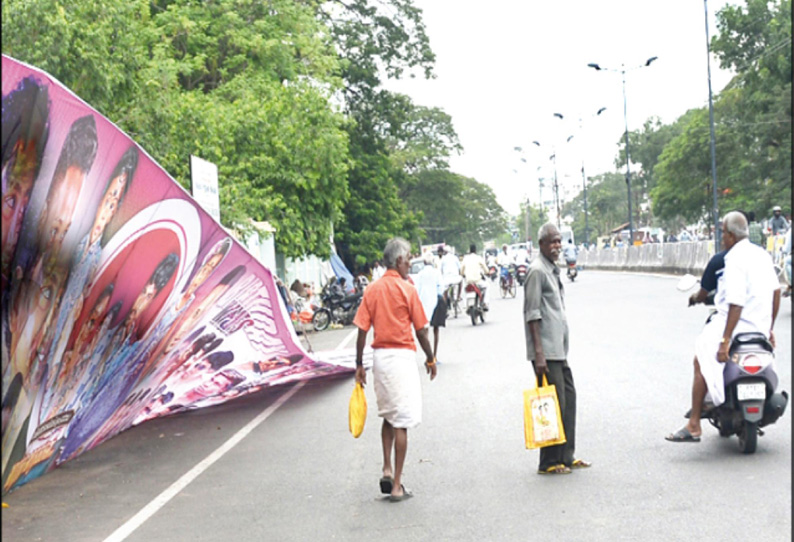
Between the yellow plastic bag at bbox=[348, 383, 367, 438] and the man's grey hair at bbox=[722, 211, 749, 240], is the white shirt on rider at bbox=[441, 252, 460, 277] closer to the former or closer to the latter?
the man's grey hair at bbox=[722, 211, 749, 240]

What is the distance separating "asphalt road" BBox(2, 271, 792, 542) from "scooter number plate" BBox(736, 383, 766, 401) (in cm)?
45

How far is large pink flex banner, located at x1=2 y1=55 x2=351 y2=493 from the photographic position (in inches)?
241

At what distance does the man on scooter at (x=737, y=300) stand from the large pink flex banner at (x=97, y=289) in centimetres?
426

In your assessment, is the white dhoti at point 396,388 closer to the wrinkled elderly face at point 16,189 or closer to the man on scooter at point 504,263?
the wrinkled elderly face at point 16,189

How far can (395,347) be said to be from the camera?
23.2 ft

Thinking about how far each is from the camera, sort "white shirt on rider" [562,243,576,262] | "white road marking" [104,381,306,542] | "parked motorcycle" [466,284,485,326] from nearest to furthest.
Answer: "white road marking" [104,381,306,542] → "parked motorcycle" [466,284,485,326] → "white shirt on rider" [562,243,576,262]

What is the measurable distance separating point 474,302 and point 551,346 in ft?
51.8

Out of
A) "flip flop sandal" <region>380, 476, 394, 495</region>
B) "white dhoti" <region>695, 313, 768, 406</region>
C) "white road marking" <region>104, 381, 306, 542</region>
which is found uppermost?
"white dhoti" <region>695, 313, 768, 406</region>

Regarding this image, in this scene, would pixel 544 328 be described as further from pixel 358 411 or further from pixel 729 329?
pixel 358 411

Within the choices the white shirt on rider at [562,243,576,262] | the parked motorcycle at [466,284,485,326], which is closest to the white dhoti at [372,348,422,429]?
the parked motorcycle at [466,284,485,326]

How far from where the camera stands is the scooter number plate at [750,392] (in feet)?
23.3

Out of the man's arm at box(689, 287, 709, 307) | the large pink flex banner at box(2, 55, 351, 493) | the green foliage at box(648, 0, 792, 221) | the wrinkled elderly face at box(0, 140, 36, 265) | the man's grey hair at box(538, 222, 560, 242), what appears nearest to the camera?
the wrinkled elderly face at box(0, 140, 36, 265)

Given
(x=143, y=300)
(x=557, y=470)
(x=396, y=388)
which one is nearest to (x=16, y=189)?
(x=396, y=388)

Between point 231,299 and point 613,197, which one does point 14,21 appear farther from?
point 613,197
